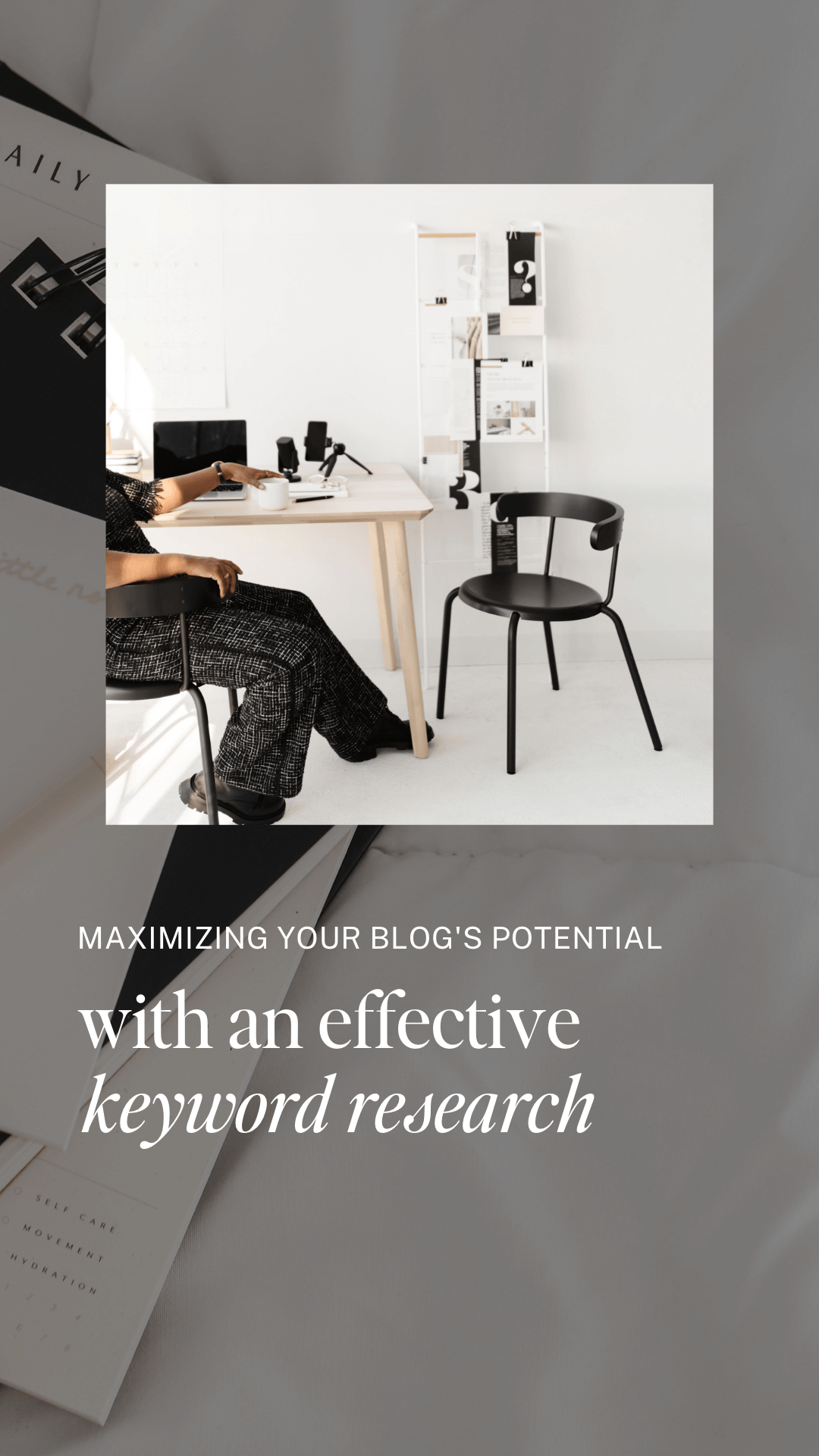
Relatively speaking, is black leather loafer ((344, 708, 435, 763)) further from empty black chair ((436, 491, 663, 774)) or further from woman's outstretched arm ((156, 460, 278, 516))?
woman's outstretched arm ((156, 460, 278, 516))

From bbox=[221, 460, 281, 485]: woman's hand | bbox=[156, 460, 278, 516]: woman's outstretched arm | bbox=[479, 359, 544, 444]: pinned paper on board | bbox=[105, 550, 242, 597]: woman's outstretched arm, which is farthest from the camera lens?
bbox=[479, 359, 544, 444]: pinned paper on board

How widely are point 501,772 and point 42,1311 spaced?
0.56 metres

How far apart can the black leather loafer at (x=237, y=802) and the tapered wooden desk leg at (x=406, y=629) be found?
0.15 meters

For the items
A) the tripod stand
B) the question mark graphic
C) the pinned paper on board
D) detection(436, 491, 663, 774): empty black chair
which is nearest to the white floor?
detection(436, 491, 663, 774): empty black chair

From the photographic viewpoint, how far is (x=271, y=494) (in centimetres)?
125

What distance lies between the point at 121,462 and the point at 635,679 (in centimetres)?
75

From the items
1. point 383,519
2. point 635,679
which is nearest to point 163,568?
point 635,679

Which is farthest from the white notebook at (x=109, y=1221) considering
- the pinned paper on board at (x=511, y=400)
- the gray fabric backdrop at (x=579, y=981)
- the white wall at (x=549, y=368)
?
the pinned paper on board at (x=511, y=400)

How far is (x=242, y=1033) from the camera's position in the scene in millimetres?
622

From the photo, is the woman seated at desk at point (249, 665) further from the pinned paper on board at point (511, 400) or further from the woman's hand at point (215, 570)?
the pinned paper on board at point (511, 400)

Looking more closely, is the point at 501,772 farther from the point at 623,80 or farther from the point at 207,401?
the point at 207,401

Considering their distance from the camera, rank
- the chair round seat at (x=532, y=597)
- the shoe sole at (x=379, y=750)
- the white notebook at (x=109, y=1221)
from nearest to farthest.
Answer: the white notebook at (x=109, y=1221), the shoe sole at (x=379, y=750), the chair round seat at (x=532, y=597)

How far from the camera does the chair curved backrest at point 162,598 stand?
2.20 feet

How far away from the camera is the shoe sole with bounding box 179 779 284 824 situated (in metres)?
0.70
